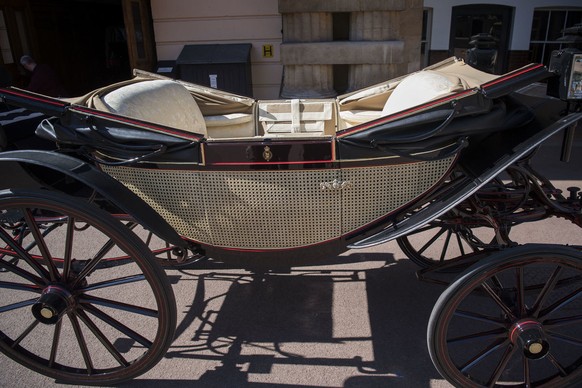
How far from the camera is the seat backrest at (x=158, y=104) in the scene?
2.29m

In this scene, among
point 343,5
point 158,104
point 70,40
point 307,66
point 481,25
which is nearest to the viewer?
point 158,104

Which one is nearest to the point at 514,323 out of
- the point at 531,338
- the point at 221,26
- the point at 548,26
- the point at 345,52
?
the point at 531,338

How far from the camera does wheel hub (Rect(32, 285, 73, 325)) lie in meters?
1.98

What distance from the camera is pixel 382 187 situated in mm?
2037

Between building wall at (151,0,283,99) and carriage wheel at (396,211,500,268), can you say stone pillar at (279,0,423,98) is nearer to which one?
building wall at (151,0,283,99)

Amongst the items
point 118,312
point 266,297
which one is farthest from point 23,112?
point 266,297

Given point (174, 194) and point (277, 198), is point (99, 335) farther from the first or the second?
point (277, 198)

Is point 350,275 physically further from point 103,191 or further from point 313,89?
point 313,89

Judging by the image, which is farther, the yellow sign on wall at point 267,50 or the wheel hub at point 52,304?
the yellow sign on wall at point 267,50

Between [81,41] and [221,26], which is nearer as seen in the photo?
[221,26]

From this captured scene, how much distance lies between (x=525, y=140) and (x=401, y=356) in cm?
116

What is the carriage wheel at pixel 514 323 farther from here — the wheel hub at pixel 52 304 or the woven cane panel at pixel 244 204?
the wheel hub at pixel 52 304

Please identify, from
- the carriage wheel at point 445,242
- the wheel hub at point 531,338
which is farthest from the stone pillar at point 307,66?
the wheel hub at point 531,338

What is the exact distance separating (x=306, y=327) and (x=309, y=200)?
0.86 m
